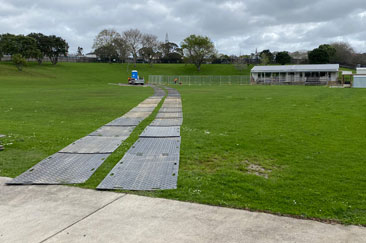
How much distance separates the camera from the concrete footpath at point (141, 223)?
3213mm

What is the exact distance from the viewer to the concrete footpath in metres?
3.21

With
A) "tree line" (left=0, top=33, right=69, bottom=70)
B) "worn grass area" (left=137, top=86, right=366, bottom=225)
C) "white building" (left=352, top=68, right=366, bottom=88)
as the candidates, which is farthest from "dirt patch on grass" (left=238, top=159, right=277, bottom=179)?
"tree line" (left=0, top=33, right=69, bottom=70)

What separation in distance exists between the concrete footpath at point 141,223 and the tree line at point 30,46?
6744 centimetres

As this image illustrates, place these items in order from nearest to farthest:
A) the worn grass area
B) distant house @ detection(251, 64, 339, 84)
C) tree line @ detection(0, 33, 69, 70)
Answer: the worn grass area, distant house @ detection(251, 64, 339, 84), tree line @ detection(0, 33, 69, 70)

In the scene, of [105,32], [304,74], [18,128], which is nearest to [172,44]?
[105,32]

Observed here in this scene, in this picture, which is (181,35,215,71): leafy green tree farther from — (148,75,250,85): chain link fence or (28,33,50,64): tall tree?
(28,33,50,64): tall tree

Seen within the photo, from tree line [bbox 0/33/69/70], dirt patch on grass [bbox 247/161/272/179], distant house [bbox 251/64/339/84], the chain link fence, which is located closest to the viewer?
dirt patch on grass [bbox 247/161/272/179]

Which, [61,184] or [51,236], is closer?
[51,236]

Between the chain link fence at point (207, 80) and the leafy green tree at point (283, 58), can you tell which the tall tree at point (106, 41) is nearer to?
the chain link fence at point (207, 80)

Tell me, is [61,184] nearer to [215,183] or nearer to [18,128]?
[215,183]

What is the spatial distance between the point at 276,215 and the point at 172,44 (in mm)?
→ 122987

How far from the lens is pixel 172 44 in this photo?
122438 millimetres

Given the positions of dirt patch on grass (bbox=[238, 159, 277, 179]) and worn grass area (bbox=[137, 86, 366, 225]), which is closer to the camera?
worn grass area (bbox=[137, 86, 366, 225])

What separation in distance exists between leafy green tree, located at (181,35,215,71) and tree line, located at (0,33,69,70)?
32449 mm
